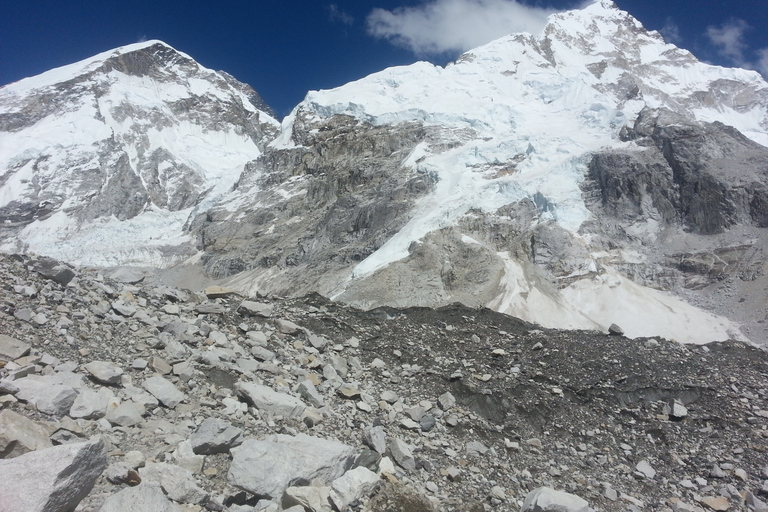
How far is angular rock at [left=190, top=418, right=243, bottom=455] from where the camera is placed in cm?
557

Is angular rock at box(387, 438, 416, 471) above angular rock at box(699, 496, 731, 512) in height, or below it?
above

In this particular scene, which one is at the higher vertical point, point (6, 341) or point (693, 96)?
point (6, 341)

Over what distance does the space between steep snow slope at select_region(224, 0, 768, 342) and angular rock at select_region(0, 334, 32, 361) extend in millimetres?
38820

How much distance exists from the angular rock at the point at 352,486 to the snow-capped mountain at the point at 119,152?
104 metres

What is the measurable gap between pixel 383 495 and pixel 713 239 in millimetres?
62418

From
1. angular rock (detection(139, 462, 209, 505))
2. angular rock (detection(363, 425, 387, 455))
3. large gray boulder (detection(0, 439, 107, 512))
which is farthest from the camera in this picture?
angular rock (detection(363, 425, 387, 455))

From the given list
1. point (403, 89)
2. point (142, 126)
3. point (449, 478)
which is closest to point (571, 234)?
point (449, 478)

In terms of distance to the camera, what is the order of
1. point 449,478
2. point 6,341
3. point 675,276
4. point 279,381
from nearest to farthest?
point 6,341
point 449,478
point 279,381
point 675,276

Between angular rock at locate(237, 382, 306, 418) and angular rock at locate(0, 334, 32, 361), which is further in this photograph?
angular rock at locate(237, 382, 306, 418)

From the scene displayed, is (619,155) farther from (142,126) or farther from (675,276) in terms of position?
(142,126)

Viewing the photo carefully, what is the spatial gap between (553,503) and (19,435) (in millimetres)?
5876

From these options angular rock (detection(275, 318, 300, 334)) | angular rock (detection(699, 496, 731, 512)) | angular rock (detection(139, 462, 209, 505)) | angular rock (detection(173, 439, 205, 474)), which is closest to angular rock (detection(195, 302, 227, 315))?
angular rock (detection(275, 318, 300, 334))

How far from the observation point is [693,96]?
5674 inches

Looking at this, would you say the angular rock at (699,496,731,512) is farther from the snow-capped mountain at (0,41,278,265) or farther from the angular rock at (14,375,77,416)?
the snow-capped mountain at (0,41,278,265)
